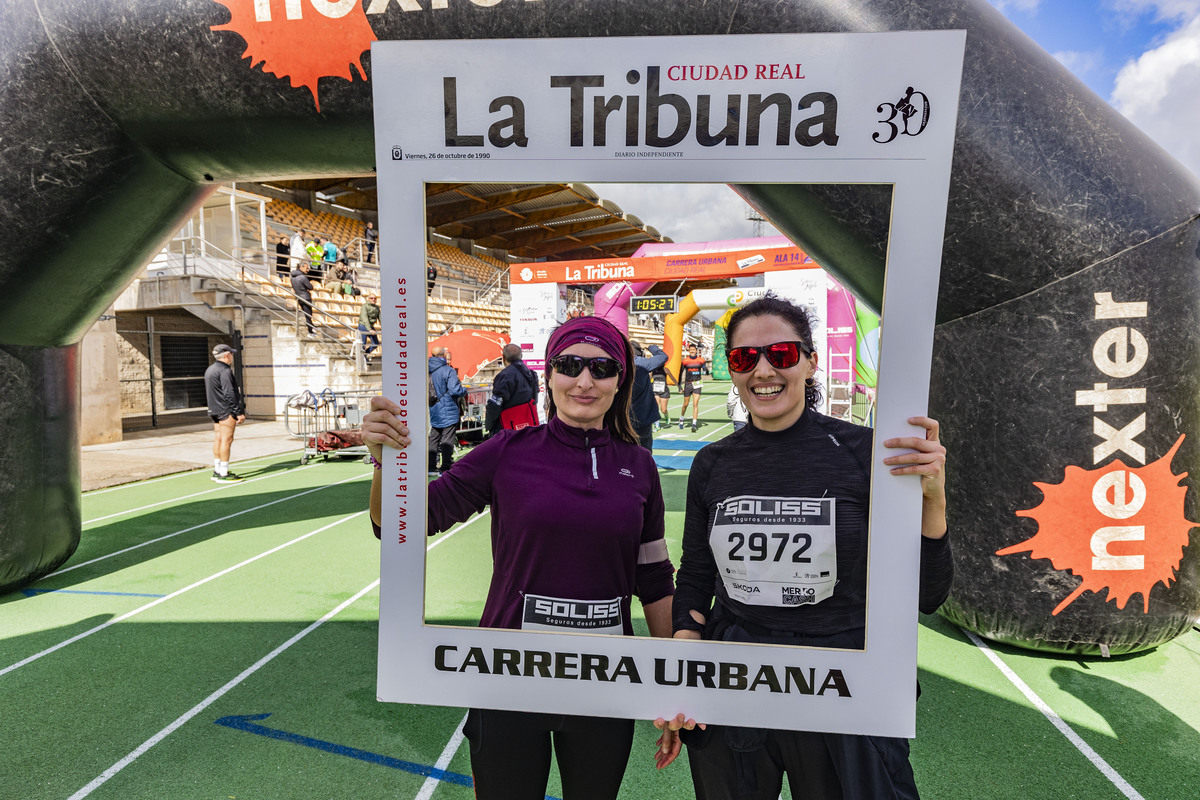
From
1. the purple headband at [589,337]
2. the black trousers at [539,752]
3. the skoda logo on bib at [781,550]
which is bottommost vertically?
the black trousers at [539,752]

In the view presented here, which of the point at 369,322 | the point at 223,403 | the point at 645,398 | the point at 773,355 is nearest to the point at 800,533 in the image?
the point at 773,355

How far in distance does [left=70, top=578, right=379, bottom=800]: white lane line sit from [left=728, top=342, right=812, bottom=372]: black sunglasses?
9.70 feet

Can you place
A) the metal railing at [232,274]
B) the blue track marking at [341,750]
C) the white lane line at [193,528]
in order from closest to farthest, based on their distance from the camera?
the blue track marking at [341,750] → the white lane line at [193,528] → the metal railing at [232,274]

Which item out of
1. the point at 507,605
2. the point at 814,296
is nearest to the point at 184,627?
the point at 507,605

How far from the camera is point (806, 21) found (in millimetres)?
2475

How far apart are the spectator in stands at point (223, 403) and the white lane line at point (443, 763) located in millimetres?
6520

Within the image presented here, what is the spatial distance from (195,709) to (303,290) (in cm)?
1165

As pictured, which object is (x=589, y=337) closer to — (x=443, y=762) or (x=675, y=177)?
(x=675, y=177)

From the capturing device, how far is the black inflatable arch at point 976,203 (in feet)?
8.18

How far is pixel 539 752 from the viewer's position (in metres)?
1.45

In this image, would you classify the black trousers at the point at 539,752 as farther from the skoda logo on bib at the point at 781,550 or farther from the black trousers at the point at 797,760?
the skoda logo on bib at the point at 781,550

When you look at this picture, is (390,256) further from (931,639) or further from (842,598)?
(931,639)

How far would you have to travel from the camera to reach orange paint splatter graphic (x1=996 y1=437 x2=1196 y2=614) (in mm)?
2740

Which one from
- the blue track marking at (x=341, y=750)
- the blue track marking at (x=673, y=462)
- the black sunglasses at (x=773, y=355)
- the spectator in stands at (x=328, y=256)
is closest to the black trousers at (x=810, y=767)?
the black sunglasses at (x=773, y=355)
